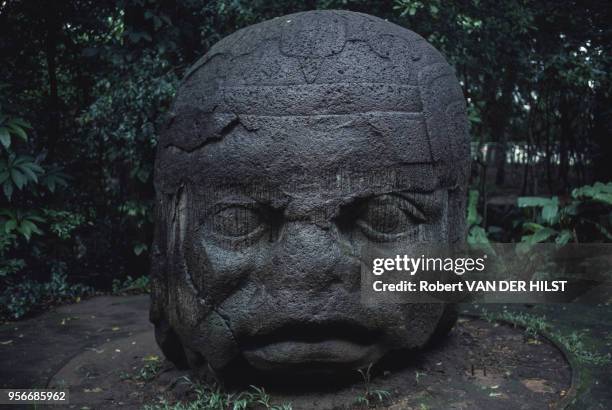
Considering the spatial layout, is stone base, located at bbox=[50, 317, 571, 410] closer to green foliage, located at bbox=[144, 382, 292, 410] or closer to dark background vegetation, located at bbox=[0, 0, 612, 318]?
green foliage, located at bbox=[144, 382, 292, 410]

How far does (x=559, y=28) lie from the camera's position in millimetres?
8492

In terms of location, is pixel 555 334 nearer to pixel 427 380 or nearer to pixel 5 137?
pixel 427 380

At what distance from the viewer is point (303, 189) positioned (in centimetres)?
374

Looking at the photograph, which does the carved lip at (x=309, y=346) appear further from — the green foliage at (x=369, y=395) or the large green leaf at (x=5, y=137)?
the large green leaf at (x=5, y=137)

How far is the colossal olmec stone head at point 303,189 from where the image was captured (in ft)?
12.3

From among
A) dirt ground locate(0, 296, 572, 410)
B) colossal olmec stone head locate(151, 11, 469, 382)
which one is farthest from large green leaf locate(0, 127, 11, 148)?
colossal olmec stone head locate(151, 11, 469, 382)

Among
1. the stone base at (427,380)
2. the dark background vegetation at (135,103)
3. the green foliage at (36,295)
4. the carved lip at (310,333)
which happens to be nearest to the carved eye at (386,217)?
the carved lip at (310,333)

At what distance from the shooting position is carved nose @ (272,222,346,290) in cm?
371

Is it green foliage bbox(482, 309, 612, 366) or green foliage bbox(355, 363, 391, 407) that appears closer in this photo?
green foliage bbox(355, 363, 391, 407)

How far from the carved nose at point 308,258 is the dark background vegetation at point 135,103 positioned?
11.3 feet

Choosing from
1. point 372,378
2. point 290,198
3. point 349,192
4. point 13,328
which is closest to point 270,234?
point 290,198

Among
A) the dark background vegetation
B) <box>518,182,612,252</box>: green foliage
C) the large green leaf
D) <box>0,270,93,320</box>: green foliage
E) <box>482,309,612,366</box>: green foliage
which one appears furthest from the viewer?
<box>518,182,612,252</box>: green foliage

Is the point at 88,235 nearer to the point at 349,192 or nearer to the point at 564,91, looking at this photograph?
the point at 349,192

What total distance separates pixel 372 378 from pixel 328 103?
1785 mm
